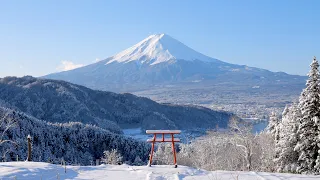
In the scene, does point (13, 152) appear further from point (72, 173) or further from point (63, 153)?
point (72, 173)

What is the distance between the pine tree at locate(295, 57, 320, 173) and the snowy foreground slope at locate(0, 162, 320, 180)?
35.7 ft

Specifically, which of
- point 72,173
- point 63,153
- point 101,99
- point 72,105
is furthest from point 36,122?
point 101,99

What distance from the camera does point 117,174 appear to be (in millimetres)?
9898

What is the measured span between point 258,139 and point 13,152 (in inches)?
1366

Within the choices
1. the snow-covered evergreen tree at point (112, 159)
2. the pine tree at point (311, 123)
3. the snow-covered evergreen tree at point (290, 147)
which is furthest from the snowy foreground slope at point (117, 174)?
the snow-covered evergreen tree at point (112, 159)

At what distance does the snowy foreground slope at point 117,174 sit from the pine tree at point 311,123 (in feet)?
35.7

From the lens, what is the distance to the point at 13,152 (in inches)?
2048

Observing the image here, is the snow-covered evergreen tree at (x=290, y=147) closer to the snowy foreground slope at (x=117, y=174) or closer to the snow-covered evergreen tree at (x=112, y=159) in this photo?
the snowy foreground slope at (x=117, y=174)

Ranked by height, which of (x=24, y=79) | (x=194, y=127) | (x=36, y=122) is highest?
(x=24, y=79)

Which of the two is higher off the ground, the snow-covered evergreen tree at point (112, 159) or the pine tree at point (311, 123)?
the pine tree at point (311, 123)

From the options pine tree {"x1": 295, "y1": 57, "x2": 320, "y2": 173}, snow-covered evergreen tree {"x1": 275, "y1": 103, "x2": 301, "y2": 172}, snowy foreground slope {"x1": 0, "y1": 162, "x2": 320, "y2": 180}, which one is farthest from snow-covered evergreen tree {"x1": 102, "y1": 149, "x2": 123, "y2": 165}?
snowy foreground slope {"x1": 0, "y1": 162, "x2": 320, "y2": 180}

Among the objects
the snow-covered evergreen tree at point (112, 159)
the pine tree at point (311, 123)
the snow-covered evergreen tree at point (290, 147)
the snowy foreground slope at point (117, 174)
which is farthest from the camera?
the snow-covered evergreen tree at point (112, 159)

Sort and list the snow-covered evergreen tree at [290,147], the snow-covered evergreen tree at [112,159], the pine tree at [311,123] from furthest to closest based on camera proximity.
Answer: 1. the snow-covered evergreen tree at [112,159]
2. the snow-covered evergreen tree at [290,147]
3. the pine tree at [311,123]

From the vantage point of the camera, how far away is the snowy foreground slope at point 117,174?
924 cm
